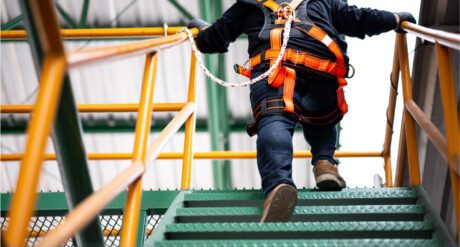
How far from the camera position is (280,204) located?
8.78ft

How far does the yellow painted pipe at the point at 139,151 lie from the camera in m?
2.11

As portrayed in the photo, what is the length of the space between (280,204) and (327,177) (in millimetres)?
596

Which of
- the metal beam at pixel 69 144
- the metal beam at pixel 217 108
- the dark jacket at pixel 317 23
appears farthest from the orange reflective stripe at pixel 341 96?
the metal beam at pixel 217 108

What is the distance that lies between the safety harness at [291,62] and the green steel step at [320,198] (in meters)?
0.38

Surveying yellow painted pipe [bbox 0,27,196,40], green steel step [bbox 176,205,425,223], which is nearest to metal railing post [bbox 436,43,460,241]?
green steel step [bbox 176,205,425,223]

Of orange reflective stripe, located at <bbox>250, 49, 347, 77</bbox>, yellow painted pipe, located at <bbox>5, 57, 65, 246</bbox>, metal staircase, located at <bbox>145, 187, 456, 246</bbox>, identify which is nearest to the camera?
yellow painted pipe, located at <bbox>5, 57, 65, 246</bbox>

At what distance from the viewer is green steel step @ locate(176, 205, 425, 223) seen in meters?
2.80

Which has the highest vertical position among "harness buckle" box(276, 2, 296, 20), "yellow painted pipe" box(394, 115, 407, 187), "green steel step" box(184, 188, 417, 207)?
"harness buckle" box(276, 2, 296, 20)

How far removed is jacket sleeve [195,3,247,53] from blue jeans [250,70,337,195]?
1.32 ft

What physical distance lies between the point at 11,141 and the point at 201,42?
6.76 meters

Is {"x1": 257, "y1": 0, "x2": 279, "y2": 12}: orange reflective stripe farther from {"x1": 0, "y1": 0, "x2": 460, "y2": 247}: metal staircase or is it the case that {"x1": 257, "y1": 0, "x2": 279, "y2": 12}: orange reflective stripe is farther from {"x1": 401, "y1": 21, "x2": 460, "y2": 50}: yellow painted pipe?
{"x1": 401, "y1": 21, "x2": 460, "y2": 50}: yellow painted pipe

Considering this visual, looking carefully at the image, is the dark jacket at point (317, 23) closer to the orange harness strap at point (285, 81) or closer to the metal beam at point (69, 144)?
the orange harness strap at point (285, 81)

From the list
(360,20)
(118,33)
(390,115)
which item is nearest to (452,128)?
(360,20)

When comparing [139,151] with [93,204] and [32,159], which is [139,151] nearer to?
[93,204]
